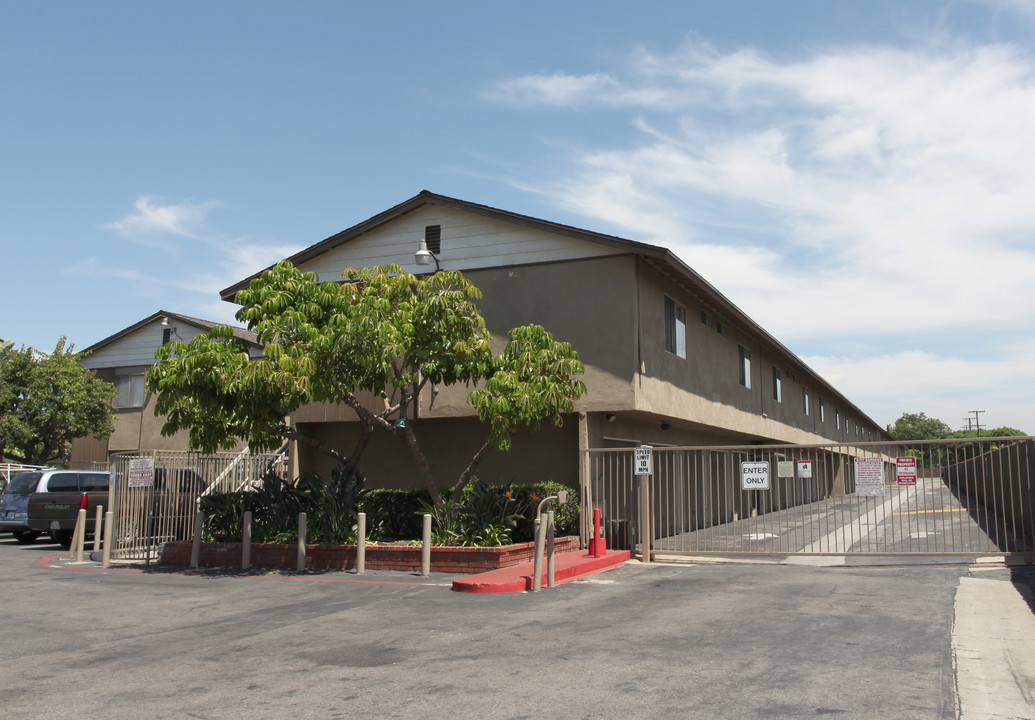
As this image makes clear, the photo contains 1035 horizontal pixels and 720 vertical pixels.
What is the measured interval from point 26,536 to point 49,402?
1093 centimetres

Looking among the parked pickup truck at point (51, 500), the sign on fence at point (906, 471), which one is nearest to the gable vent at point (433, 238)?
the parked pickup truck at point (51, 500)

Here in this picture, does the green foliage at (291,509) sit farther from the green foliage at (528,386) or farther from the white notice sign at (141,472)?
the green foliage at (528,386)

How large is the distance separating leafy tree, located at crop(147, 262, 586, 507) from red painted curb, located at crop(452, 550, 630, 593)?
2.20 meters

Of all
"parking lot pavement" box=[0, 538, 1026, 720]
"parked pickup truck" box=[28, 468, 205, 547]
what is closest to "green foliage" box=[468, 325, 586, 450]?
"parking lot pavement" box=[0, 538, 1026, 720]

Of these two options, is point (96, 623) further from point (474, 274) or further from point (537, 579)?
point (474, 274)

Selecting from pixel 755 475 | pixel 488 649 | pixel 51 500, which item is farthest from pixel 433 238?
pixel 488 649

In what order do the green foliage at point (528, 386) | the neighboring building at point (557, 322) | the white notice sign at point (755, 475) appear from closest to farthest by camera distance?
the green foliage at point (528, 386)
the white notice sign at point (755, 475)
the neighboring building at point (557, 322)

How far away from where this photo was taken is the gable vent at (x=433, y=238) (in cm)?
1919

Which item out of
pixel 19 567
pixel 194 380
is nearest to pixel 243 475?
pixel 19 567

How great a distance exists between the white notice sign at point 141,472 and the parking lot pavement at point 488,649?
9.80 ft

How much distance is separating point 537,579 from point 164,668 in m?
5.67

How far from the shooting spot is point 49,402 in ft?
102

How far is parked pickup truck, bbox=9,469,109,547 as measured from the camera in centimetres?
1981

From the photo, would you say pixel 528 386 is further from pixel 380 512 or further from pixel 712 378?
pixel 712 378
